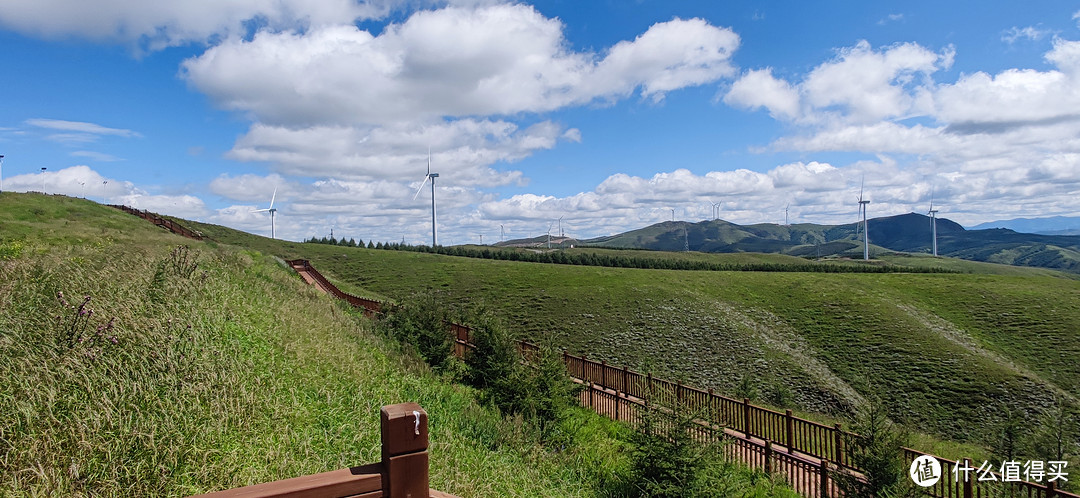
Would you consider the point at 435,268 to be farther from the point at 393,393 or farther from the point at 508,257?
the point at 393,393

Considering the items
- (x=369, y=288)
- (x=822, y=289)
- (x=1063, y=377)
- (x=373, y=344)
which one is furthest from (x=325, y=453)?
(x=822, y=289)

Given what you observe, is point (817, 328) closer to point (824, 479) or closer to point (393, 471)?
point (824, 479)

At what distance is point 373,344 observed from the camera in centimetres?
1238

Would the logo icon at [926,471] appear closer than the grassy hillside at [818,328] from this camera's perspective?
Yes

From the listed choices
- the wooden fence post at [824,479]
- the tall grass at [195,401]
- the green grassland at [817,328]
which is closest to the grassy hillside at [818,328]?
the green grassland at [817,328]

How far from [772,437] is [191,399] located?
12.3 meters

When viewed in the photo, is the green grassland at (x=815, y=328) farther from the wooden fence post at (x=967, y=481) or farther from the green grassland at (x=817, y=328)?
the wooden fence post at (x=967, y=481)

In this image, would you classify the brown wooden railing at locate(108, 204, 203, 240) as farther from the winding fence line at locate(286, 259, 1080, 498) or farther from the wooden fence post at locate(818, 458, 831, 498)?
the wooden fence post at locate(818, 458, 831, 498)

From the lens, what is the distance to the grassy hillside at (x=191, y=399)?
4.87m

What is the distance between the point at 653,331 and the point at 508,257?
38347mm

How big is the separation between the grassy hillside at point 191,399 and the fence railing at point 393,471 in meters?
3.63

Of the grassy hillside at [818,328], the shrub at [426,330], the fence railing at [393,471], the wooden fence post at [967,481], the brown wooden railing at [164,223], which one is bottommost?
the grassy hillside at [818,328]

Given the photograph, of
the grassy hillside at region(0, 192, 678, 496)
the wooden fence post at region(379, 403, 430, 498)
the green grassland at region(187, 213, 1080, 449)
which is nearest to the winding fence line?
the grassy hillside at region(0, 192, 678, 496)

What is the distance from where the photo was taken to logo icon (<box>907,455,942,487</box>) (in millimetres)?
9430
